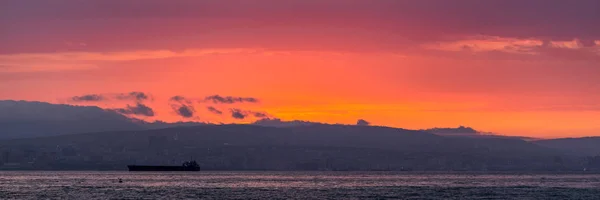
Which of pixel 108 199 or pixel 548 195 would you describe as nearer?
pixel 108 199

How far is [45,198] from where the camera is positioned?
166875 mm

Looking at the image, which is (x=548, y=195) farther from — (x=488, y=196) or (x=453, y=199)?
(x=453, y=199)

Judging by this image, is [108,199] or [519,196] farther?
[519,196]

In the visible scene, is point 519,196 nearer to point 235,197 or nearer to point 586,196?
point 586,196

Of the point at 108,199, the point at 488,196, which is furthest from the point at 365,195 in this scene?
the point at 108,199

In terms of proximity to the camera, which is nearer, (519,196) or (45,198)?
(45,198)

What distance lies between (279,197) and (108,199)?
33168mm

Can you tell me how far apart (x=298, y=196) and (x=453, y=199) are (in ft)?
102

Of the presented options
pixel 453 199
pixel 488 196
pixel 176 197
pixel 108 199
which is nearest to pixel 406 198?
pixel 453 199

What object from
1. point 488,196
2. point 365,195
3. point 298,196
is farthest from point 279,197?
point 488,196

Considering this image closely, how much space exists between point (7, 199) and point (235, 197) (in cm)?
4358

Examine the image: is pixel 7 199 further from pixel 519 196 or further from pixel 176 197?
pixel 519 196

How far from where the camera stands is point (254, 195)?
181 metres

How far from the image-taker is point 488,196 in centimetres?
18038
